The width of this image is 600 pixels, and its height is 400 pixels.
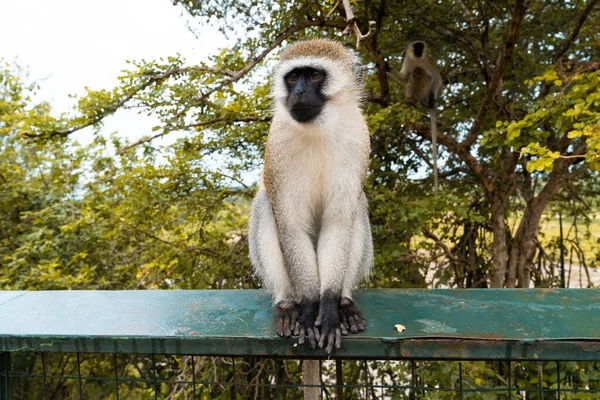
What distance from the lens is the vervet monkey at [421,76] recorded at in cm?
650

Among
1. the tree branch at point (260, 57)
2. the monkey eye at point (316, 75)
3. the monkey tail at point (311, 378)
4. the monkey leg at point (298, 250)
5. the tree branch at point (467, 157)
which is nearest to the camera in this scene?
the monkey tail at point (311, 378)

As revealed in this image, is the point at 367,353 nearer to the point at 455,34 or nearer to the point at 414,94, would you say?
the point at 455,34

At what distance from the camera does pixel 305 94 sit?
8.01ft

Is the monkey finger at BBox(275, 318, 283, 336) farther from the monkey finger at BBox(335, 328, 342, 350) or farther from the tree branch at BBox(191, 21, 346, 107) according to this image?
the tree branch at BBox(191, 21, 346, 107)

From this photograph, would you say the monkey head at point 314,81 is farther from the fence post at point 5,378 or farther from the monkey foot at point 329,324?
the fence post at point 5,378

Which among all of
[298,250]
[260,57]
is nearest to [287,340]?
[298,250]

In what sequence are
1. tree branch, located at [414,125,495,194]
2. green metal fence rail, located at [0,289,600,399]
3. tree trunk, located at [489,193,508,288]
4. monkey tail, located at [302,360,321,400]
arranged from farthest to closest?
tree trunk, located at [489,193,508,288], tree branch, located at [414,125,495,194], monkey tail, located at [302,360,321,400], green metal fence rail, located at [0,289,600,399]

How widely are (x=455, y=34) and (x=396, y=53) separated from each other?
3.73 feet

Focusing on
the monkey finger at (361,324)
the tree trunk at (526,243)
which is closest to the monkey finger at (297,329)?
the monkey finger at (361,324)

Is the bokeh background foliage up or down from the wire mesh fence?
up

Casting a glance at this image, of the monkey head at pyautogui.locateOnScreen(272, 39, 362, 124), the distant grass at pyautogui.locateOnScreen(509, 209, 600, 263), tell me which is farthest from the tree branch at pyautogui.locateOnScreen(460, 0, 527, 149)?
the monkey head at pyautogui.locateOnScreen(272, 39, 362, 124)

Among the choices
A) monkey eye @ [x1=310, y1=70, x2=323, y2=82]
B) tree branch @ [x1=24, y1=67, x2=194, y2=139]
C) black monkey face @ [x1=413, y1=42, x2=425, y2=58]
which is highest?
black monkey face @ [x1=413, y1=42, x2=425, y2=58]

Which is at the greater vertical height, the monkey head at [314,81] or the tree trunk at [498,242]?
the monkey head at [314,81]

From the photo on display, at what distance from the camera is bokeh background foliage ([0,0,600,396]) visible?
4.65 m
